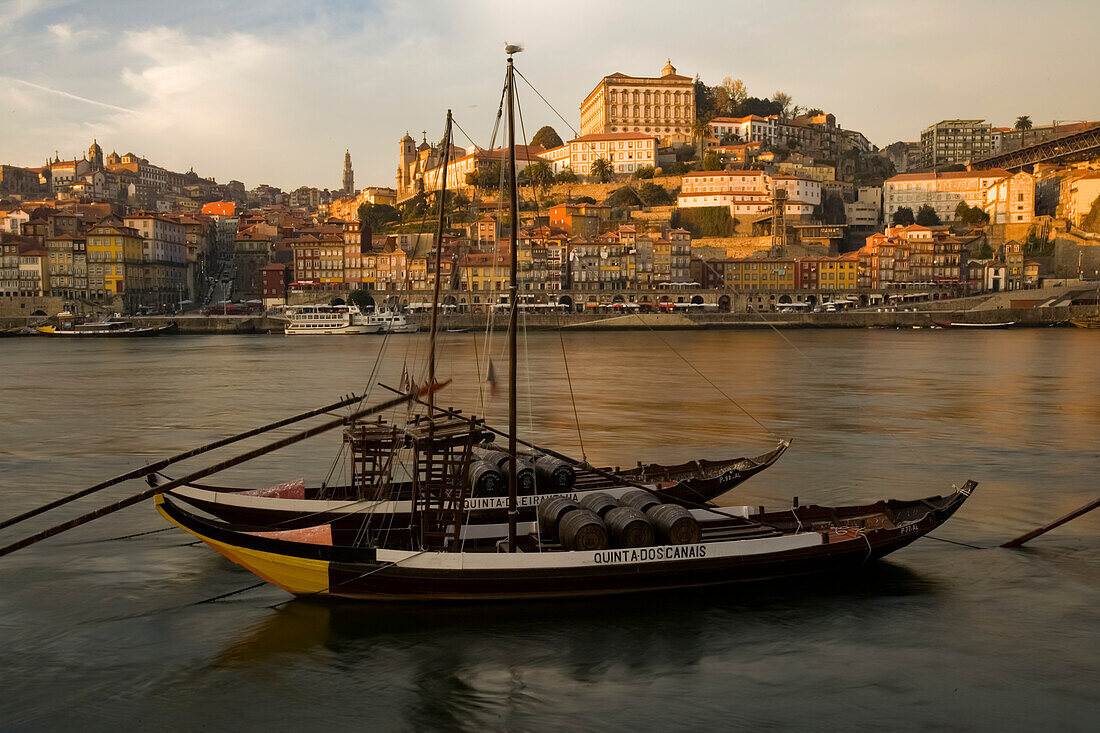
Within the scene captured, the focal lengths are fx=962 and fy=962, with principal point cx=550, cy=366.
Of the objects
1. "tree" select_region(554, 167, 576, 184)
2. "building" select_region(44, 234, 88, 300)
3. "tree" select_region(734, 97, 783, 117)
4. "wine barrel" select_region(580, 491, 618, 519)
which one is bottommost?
"wine barrel" select_region(580, 491, 618, 519)

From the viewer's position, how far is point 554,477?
1210 cm

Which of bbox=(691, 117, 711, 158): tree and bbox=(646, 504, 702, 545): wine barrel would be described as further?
bbox=(691, 117, 711, 158): tree

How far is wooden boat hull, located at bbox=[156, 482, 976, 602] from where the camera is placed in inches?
360

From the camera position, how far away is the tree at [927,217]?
91.9 metres

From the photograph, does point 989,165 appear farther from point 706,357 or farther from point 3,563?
point 3,563

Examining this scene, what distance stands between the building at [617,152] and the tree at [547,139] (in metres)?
17.7

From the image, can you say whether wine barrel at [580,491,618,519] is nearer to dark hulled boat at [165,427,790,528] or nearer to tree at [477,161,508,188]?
dark hulled boat at [165,427,790,528]

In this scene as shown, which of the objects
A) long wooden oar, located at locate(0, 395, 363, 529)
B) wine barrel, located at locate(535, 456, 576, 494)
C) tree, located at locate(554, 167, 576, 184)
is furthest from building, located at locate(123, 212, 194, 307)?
wine barrel, located at locate(535, 456, 576, 494)

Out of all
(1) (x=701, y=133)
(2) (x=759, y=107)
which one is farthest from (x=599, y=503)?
(2) (x=759, y=107)

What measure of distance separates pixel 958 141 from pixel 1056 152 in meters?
26.8

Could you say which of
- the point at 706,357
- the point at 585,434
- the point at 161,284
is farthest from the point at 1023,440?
the point at 161,284

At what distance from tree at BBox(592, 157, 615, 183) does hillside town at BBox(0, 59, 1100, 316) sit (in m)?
0.32

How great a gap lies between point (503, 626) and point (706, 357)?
36567 mm

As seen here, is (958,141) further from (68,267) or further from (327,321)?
(68,267)
